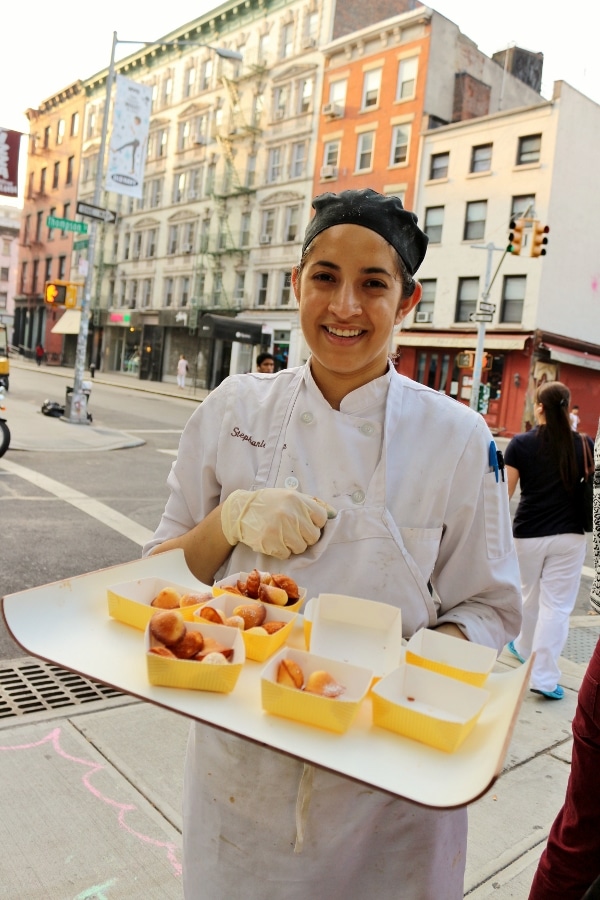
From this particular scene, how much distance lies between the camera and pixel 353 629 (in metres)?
1.67

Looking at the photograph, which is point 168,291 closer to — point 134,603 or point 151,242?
point 151,242

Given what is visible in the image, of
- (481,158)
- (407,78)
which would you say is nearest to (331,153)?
(407,78)

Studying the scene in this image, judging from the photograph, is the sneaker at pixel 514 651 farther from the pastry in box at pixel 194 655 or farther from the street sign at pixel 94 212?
the street sign at pixel 94 212

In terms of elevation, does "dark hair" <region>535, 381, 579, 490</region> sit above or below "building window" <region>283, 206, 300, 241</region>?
below

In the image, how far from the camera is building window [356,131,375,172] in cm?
3384

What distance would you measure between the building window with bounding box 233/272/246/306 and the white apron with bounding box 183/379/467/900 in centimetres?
3776

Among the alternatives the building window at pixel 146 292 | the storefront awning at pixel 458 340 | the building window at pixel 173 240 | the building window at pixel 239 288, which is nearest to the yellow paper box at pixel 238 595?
the storefront awning at pixel 458 340

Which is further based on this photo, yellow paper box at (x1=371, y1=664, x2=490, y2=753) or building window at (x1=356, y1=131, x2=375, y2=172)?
building window at (x1=356, y1=131, x2=375, y2=172)

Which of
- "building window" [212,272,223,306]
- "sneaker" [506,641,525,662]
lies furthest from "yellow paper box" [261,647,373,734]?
"building window" [212,272,223,306]

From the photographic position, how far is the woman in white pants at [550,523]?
4980 millimetres

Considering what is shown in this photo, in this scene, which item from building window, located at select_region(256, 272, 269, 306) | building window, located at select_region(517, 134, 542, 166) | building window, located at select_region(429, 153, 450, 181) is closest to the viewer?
building window, located at select_region(517, 134, 542, 166)

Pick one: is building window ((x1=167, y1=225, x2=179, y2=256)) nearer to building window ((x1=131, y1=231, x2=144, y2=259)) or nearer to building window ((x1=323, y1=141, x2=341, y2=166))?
building window ((x1=131, y1=231, x2=144, y2=259))

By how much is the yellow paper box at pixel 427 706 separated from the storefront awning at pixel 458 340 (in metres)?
27.6

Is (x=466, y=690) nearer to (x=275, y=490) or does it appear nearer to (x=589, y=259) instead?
(x=275, y=490)
